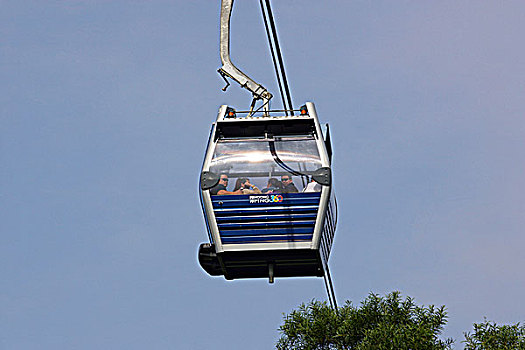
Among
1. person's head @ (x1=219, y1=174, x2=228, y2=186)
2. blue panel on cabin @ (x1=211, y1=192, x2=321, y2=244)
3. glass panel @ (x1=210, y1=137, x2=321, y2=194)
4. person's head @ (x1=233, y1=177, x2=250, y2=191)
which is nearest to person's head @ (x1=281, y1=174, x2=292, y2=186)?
glass panel @ (x1=210, y1=137, x2=321, y2=194)

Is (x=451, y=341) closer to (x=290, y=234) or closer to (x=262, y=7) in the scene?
(x=290, y=234)

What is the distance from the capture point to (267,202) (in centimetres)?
1648

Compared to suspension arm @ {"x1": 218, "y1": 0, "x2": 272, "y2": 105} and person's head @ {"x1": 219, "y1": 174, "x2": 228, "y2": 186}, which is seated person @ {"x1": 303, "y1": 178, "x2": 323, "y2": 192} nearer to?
person's head @ {"x1": 219, "y1": 174, "x2": 228, "y2": 186}

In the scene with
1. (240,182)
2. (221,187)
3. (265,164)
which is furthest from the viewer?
(265,164)

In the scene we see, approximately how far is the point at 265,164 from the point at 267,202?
0.88 meters

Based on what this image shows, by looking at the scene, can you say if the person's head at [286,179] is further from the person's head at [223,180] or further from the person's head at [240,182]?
the person's head at [223,180]

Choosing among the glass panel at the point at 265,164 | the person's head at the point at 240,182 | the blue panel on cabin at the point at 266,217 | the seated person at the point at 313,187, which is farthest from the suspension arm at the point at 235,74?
the blue panel on cabin at the point at 266,217

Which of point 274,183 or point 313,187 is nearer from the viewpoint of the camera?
point 313,187

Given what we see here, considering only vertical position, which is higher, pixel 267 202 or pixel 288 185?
pixel 288 185

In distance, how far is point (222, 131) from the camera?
1792 centimetres

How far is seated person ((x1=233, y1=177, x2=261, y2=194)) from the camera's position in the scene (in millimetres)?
16703

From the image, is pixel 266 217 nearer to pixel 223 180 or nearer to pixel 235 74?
pixel 223 180

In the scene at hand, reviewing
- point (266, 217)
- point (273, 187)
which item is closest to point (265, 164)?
point (273, 187)

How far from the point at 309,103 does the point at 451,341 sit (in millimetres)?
5348
